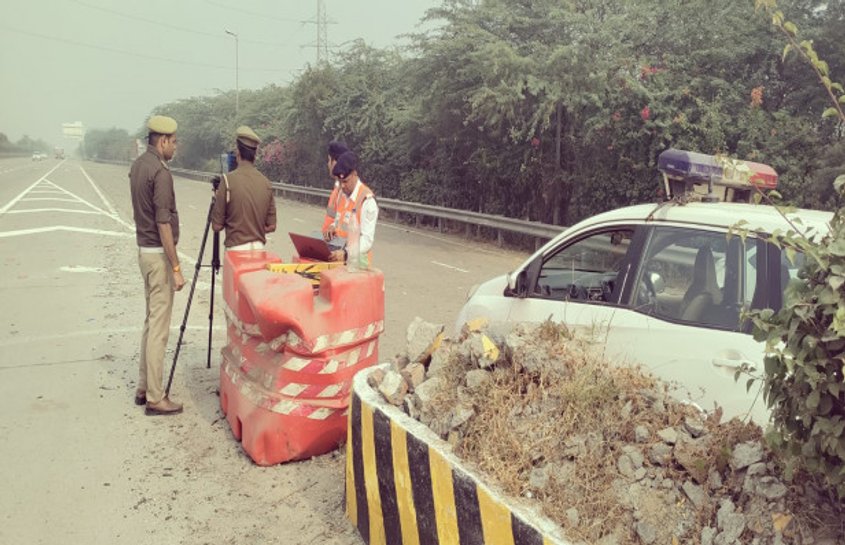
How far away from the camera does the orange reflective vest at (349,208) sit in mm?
5855

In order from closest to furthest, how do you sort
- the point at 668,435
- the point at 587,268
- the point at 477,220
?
the point at 668,435, the point at 587,268, the point at 477,220

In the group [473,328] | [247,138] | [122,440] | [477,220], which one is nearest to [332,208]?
[247,138]

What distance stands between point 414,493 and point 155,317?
336 centimetres

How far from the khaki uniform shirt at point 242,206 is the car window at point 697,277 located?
324 centimetres

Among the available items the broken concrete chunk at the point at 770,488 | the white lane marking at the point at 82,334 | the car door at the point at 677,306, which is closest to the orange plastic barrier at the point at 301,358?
the car door at the point at 677,306

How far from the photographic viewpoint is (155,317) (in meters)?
5.66

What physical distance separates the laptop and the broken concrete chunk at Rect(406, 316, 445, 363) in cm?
220

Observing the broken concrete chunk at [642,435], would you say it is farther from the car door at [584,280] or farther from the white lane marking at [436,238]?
the white lane marking at [436,238]

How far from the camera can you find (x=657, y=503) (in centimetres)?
238

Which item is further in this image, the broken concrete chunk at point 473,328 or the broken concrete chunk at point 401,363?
the broken concrete chunk at point 401,363

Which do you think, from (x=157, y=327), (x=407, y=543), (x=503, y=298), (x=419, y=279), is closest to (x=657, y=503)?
(x=407, y=543)

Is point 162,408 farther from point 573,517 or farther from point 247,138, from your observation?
point 573,517

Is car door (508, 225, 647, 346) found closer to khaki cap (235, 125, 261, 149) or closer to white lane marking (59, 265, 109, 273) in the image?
khaki cap (235, 125, 261, 149)

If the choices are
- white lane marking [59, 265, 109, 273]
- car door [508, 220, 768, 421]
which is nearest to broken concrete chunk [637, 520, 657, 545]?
car door [508, 220, 768, 421]
